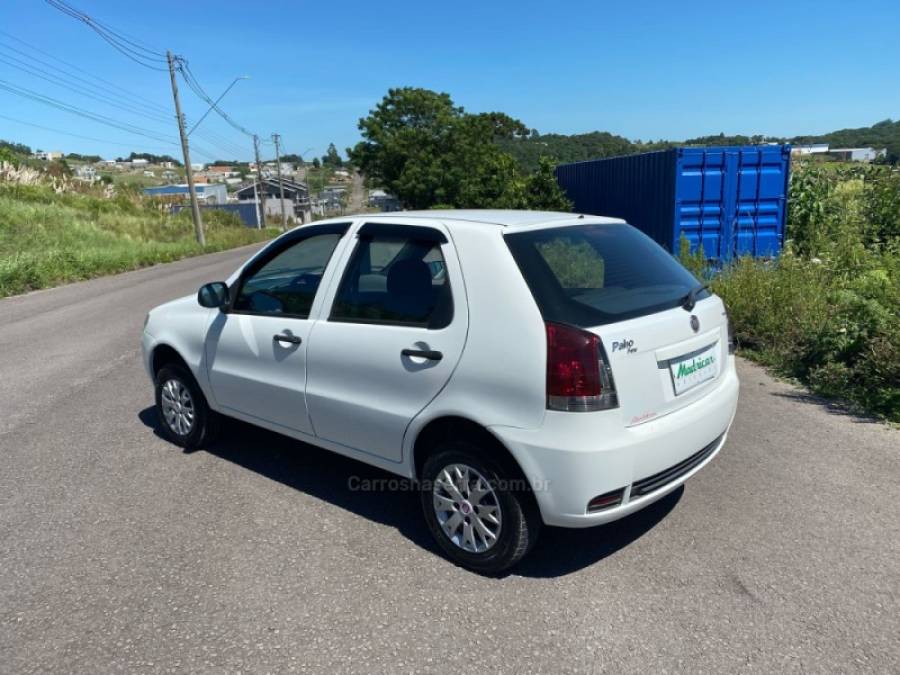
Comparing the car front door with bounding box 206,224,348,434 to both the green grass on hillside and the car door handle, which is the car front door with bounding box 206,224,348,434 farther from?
the green grass on hillside

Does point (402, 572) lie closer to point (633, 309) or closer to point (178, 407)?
point (633, 309)

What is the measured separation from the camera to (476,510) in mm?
3203

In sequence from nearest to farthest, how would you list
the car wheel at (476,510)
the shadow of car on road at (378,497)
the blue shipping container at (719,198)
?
1. the car wheel at (476,510)
2. the shadow of car on road at (378,497)
3. the blue shipping container at (719,198)

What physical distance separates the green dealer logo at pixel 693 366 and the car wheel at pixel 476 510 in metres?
0.95

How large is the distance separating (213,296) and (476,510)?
2.35 m

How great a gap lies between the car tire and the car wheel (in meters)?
2.19

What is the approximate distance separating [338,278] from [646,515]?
2222 mm

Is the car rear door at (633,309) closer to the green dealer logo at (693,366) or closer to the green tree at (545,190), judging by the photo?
the green dealer logo at (693,366)

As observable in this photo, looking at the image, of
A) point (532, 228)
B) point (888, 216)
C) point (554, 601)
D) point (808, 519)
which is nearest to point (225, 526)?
point (554, 601)

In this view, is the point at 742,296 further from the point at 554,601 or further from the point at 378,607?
the point at 378,607

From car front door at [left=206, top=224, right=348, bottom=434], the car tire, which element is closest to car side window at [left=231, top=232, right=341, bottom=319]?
car front door at [left=206, top=224, right=348, bottom=434]

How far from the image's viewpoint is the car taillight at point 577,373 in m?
2.82

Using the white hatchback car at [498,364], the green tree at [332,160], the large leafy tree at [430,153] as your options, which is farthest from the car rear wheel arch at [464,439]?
the green tree at [332,160]

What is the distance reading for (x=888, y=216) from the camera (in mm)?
10039
